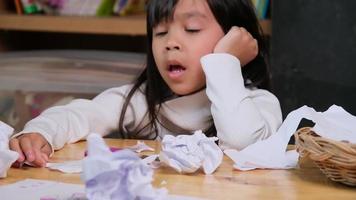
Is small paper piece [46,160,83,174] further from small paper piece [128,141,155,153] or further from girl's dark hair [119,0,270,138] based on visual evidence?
girl's dark hair [119,0,270,138]

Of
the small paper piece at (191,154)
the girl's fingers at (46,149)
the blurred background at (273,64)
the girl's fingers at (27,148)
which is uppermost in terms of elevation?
the small paper piece at (191,154)

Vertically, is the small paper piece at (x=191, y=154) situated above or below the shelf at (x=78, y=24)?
above

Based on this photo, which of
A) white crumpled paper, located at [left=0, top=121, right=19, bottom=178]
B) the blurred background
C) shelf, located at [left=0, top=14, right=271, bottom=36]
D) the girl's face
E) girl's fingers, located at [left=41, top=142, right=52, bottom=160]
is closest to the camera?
white crumpled paper, located at [left=0, top=121, right=19, bottom=178]

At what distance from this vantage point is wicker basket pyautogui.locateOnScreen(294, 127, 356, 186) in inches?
30.6

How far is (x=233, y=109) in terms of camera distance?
1109 mm

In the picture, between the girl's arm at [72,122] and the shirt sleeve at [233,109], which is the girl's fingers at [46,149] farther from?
the shirt sleeve at [233,109]

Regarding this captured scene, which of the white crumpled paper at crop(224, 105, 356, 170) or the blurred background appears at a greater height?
the white crumpled paper at crop(224, 105, 356, 170)

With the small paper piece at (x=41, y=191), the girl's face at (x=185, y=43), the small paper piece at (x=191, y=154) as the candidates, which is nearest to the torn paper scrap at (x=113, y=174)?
the small paper piece at (x=41, y=191)

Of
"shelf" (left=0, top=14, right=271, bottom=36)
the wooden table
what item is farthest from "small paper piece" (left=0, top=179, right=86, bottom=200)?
"shelf" (left=0, top=14, right=271, bottom=36)

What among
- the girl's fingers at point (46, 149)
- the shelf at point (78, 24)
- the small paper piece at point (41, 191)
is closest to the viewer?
the small paper piece at point (41, 191)

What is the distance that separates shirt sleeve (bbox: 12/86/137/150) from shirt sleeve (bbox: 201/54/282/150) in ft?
0.77

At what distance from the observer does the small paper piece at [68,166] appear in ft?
3.01

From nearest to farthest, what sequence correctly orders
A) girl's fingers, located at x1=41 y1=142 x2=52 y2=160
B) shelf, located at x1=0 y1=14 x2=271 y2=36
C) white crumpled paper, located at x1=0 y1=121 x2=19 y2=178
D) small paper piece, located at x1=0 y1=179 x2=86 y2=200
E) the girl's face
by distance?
small paper piece, located at x1=0 y1=179 x2=86 y2=200, white crumpled paper, located at x1=0 y1=121 x2=19 y2=178, girl's fingers, located at x1=41 y1=142 x2=52 y2=160, the girl's face, shelf, located at x1=0 y1=14 x2=271 y2=36

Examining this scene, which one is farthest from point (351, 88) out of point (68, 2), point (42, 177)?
point (42, 177)
